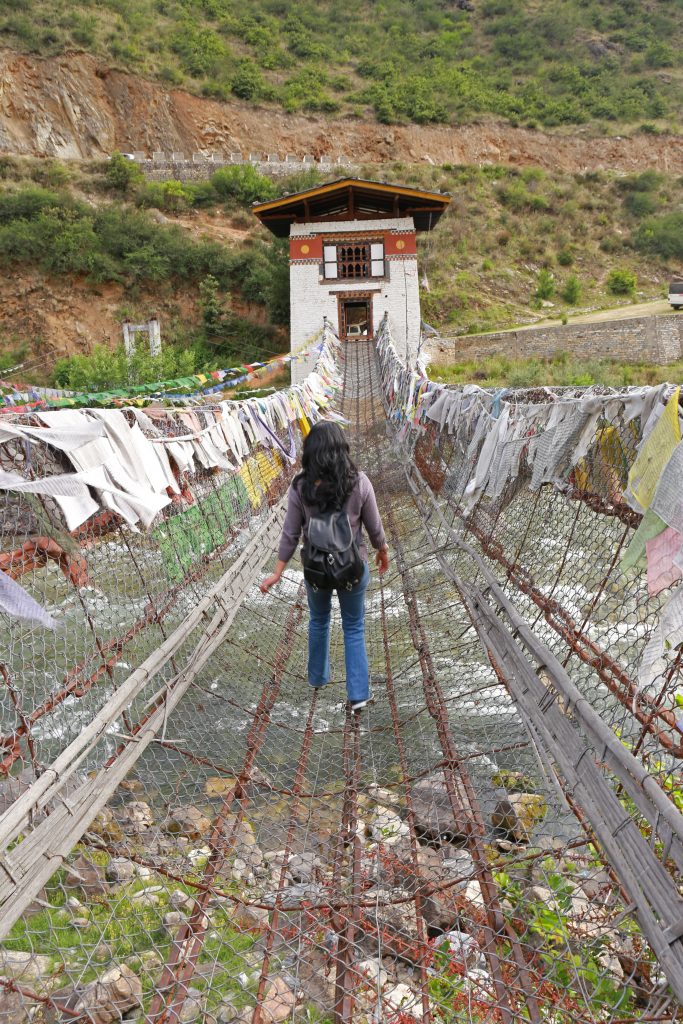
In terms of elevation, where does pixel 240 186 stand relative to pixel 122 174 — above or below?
below

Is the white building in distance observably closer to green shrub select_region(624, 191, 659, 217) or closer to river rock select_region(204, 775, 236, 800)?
river rock select_region(204, 775, 236, 800)

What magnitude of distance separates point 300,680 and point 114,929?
1.46 meters

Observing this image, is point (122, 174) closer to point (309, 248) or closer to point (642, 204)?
point (309, 248)

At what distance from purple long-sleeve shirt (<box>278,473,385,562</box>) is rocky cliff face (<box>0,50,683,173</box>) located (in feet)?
119

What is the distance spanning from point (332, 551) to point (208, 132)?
3901 centimetres

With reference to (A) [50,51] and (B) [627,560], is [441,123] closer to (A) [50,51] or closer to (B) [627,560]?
(A) [50,51]

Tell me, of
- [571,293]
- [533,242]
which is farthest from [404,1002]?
[533,242]

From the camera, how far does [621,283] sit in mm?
26594

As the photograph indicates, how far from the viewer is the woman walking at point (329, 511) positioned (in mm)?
2451

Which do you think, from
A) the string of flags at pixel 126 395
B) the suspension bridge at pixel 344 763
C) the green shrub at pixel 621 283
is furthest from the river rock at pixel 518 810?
the green shrub at pixel 621 283

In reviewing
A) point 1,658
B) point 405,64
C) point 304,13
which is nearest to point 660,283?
point 405,64

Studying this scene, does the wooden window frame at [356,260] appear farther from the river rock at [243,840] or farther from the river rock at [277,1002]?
the river rock at [277,1002]

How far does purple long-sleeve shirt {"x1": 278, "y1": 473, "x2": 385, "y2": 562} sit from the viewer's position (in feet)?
8.42

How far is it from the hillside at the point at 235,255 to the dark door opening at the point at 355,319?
95.6 inches
